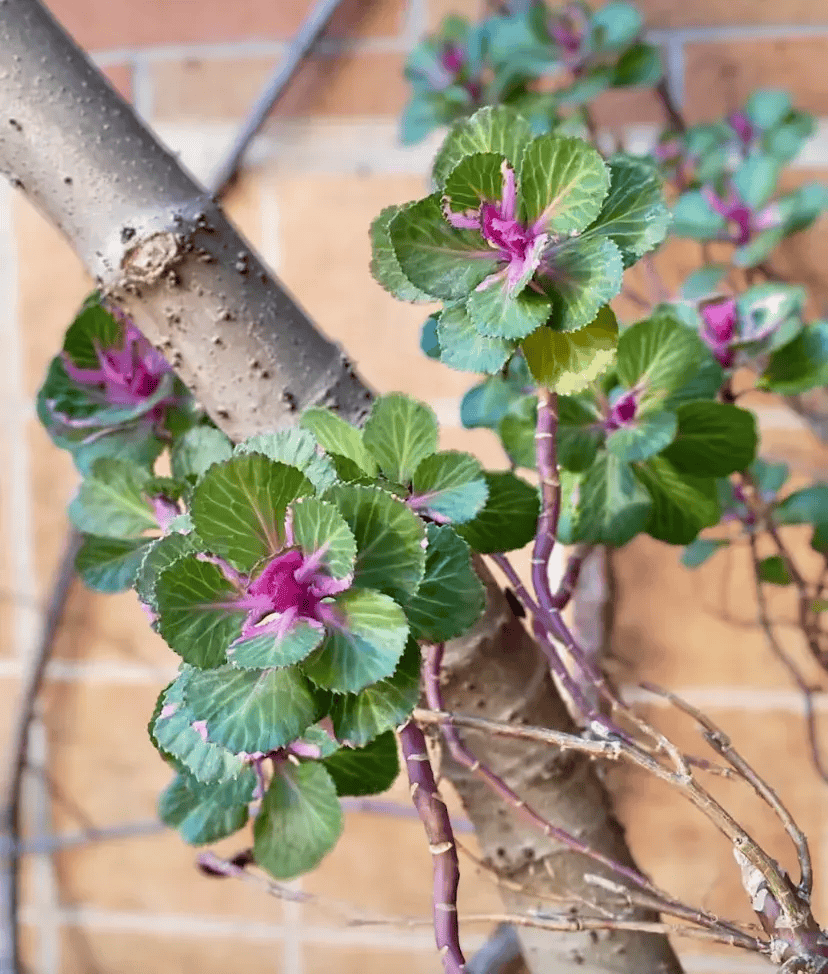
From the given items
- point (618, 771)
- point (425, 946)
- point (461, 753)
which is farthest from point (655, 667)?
point (461, 753)

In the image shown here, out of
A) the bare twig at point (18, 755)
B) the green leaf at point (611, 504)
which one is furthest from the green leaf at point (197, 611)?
the bare twig at point (18, 755)

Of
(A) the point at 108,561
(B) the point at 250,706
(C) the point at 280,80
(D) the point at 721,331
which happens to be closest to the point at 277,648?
(B) the point at 250,706

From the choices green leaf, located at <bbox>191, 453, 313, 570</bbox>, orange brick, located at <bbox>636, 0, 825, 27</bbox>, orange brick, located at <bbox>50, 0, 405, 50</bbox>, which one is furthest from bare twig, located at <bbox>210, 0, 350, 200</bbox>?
green leaf, located at <bbox>191, 453, 313, 570</bbox>

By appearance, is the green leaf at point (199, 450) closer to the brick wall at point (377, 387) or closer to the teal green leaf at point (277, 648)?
the teal green leaf at point (277, 648)

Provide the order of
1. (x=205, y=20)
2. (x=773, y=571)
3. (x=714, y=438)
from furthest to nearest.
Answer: (x=205, y=20)
(x=773, y=571)
(x=714, y=438)

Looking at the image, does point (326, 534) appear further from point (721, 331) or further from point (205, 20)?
point (205, 20)

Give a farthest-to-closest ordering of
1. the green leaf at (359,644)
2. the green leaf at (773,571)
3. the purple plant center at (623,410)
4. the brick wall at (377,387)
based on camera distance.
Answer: the brick wall at (377,387), the green leaf at (773,571), the purple plant center at (623,410), the green leaf at (359,644)
